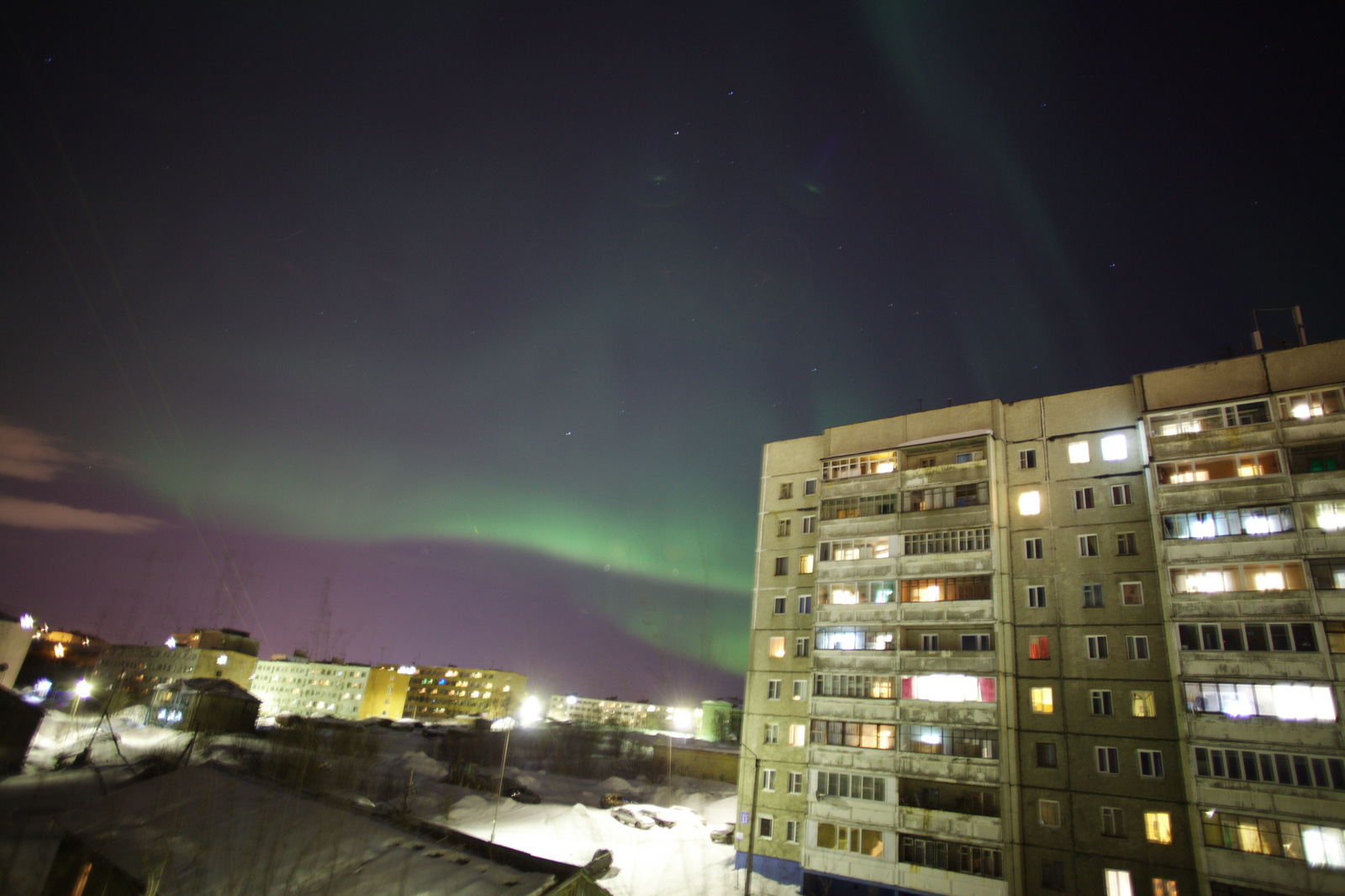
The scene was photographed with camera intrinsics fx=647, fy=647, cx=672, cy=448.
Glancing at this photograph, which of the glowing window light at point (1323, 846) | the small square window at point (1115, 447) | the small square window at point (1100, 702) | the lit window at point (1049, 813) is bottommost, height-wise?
the lit window at point (1049, 813)

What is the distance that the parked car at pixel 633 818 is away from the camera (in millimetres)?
57375

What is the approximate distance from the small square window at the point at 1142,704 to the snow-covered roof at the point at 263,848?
3096 centimetres

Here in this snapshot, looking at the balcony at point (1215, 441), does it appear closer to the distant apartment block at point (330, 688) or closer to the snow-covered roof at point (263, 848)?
the snow-covered roof at point (263, 848)

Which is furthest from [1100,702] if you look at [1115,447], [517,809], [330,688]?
[330,688]

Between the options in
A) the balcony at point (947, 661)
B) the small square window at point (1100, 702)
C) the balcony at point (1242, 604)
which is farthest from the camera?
the balcony at point (947, 661)

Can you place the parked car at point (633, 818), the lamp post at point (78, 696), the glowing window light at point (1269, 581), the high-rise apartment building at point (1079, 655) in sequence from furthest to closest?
the lamp post at point (78, 696) < the parked car at point (633, 818) < the glowing window light at point (1269, 581) < the high-rise apartment building at point (1079, 655)

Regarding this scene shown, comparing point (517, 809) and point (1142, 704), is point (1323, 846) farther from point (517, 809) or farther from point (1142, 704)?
point (517, 809)

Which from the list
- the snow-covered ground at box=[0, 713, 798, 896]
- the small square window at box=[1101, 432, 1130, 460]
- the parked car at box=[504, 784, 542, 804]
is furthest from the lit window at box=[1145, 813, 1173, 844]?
the parked car at box=[504, 784, 542, 804]

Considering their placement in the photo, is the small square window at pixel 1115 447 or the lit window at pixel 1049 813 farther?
the small square window at pixel 1115 447

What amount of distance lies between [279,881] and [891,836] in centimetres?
3078

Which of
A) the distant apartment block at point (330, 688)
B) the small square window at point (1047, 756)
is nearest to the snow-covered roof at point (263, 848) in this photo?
the small square window at point (1047, 756)

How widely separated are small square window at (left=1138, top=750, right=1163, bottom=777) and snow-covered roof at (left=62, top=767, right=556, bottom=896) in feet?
99.9

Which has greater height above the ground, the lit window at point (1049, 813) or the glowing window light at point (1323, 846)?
the glowing window light at point (1323, 846)

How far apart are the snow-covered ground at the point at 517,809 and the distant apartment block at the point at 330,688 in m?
99.3
